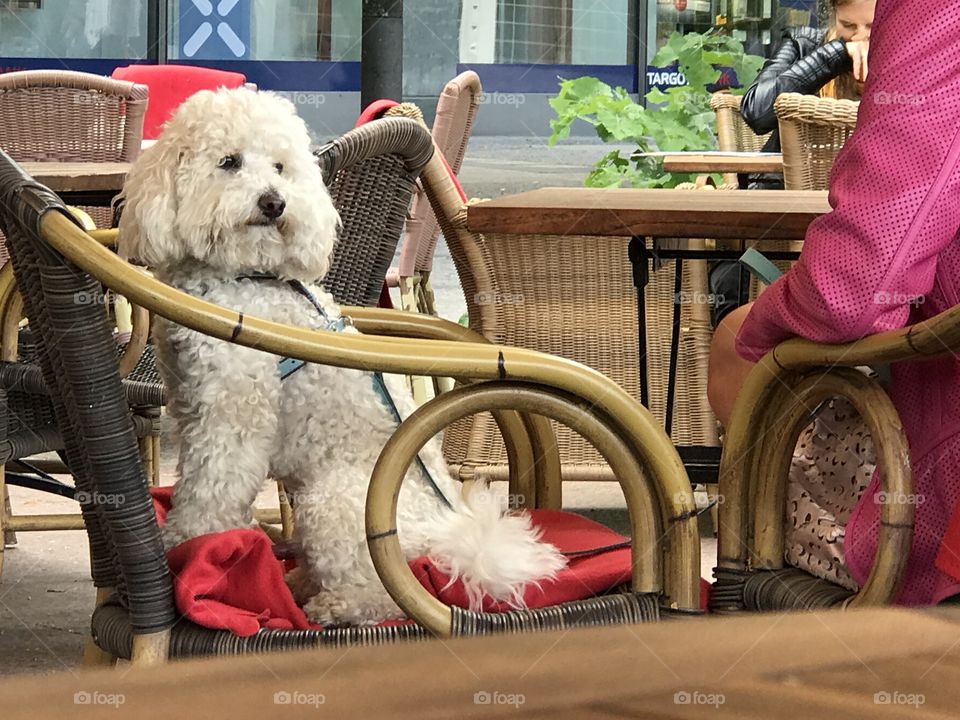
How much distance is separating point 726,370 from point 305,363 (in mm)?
626

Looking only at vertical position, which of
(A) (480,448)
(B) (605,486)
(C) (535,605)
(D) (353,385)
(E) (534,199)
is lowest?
(B) (605,486)

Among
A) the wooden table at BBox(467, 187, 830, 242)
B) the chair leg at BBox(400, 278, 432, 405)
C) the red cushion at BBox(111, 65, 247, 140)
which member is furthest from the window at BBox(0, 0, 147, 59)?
the wooden table at BBox(467, 187, 830, 242)

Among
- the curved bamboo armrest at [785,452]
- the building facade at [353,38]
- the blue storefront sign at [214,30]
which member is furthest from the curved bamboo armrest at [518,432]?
the blue storefront sign at [214,30]

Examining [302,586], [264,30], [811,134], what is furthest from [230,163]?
[264,30]

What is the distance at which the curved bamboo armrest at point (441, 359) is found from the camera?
1.31 meters

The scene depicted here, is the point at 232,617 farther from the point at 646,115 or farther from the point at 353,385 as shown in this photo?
the point at 646,115

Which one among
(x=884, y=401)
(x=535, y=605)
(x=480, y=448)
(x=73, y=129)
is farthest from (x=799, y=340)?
(x=73, y=129)

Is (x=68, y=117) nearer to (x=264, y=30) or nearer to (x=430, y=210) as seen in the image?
(x=430, y=210)

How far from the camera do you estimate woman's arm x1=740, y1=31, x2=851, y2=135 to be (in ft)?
14.5

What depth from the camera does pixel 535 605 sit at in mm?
1501

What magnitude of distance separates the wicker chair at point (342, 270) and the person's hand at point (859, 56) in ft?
7.24

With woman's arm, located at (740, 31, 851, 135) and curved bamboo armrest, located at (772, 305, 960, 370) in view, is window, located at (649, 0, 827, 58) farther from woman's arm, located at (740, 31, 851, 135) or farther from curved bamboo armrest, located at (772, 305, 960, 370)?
curved bamboo armrest, located at (772, 305, 960, 370)

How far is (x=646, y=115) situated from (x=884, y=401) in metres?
4.02

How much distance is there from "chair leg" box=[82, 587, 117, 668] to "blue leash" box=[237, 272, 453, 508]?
345mm
